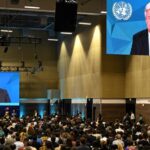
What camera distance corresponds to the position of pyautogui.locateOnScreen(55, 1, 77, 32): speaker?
17422mm

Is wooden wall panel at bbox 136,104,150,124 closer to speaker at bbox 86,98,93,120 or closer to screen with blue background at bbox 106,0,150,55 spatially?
speaker at bbox 86,98,93,120

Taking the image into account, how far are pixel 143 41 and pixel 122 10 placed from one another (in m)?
1.12

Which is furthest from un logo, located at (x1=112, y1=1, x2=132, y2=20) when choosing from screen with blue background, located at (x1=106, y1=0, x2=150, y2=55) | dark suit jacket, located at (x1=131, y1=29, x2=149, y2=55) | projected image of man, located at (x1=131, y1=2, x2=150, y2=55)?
dark suit jacket, located at (x1=131, y1=29, x2=149, y2=55)

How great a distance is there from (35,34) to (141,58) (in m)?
14.6

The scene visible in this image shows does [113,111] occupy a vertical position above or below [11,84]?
below

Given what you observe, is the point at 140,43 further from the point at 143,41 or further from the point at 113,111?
the point at 113,111

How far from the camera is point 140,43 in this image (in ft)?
44.1

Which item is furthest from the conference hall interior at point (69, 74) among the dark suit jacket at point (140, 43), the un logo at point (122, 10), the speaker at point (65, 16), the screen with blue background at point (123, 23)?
the un logo at point (122, 10)

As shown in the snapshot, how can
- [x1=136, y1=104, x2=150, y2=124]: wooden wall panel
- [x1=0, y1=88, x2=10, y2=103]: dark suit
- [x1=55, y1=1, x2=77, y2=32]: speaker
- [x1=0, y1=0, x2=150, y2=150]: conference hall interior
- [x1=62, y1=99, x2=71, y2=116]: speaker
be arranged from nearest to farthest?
[x1=55, y1=1, x2=77, y2=32]: speaker, [x1=0, y1=0, x2=150, y2=150]: conference hall interior, [x1=136, y1=104, x2=150, y2=124]: wooden wall panel, [x1=0, y1=88, x2=10, y2=103]: dark suit, [x1=62, y1=99, x2=71, y2=116]: speaker

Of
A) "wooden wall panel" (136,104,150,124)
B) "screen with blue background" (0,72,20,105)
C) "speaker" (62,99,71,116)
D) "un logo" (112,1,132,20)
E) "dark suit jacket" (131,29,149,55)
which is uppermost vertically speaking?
"un logo" (112,1,132,20)

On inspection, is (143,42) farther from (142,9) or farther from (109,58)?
(109,58)

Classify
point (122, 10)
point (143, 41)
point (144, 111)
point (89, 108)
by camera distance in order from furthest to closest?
1. point (89, 108)
2. point (144, 111)
3. point (143, 41)
4. point (122, 10)

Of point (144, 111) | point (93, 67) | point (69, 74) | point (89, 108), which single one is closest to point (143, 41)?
point (144, 111)

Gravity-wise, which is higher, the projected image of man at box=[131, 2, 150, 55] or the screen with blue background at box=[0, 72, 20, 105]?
the projected image of man at box=[131, 2, 150, 55]
